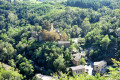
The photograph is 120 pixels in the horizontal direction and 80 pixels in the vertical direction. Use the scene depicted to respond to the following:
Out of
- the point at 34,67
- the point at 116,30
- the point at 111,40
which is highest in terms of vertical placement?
the point at 116,30

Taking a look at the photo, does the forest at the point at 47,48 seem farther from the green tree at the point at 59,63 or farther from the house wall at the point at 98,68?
the house wall at the point at 98,68

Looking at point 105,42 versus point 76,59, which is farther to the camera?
point 105,42

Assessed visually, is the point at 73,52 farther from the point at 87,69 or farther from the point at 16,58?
the point at 16,58

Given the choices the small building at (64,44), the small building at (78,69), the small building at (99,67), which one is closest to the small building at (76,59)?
the small building at (78,69)

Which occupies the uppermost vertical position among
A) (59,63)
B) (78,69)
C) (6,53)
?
(6,53)

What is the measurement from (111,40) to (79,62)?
33.7 feet

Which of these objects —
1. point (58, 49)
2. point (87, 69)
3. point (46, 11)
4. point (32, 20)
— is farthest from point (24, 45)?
point (46, 11)

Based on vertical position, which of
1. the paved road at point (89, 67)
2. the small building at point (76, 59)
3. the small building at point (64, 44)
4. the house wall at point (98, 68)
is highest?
the small building at point (64, 44)

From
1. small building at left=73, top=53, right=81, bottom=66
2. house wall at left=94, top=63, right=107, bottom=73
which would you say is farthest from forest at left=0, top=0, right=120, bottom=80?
house wall at left=94, top=63, right=107, bottom=73

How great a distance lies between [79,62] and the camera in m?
29.3

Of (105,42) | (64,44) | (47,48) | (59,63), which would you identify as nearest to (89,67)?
(105,42)

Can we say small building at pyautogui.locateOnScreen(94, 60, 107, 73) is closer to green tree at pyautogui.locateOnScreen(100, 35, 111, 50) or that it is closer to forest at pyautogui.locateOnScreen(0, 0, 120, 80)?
forest at pyautogui.locateOnScreen(0, 0, 120, 80)

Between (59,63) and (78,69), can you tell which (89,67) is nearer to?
(78,69)

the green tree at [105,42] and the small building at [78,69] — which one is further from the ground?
the green tree at [105,42]
